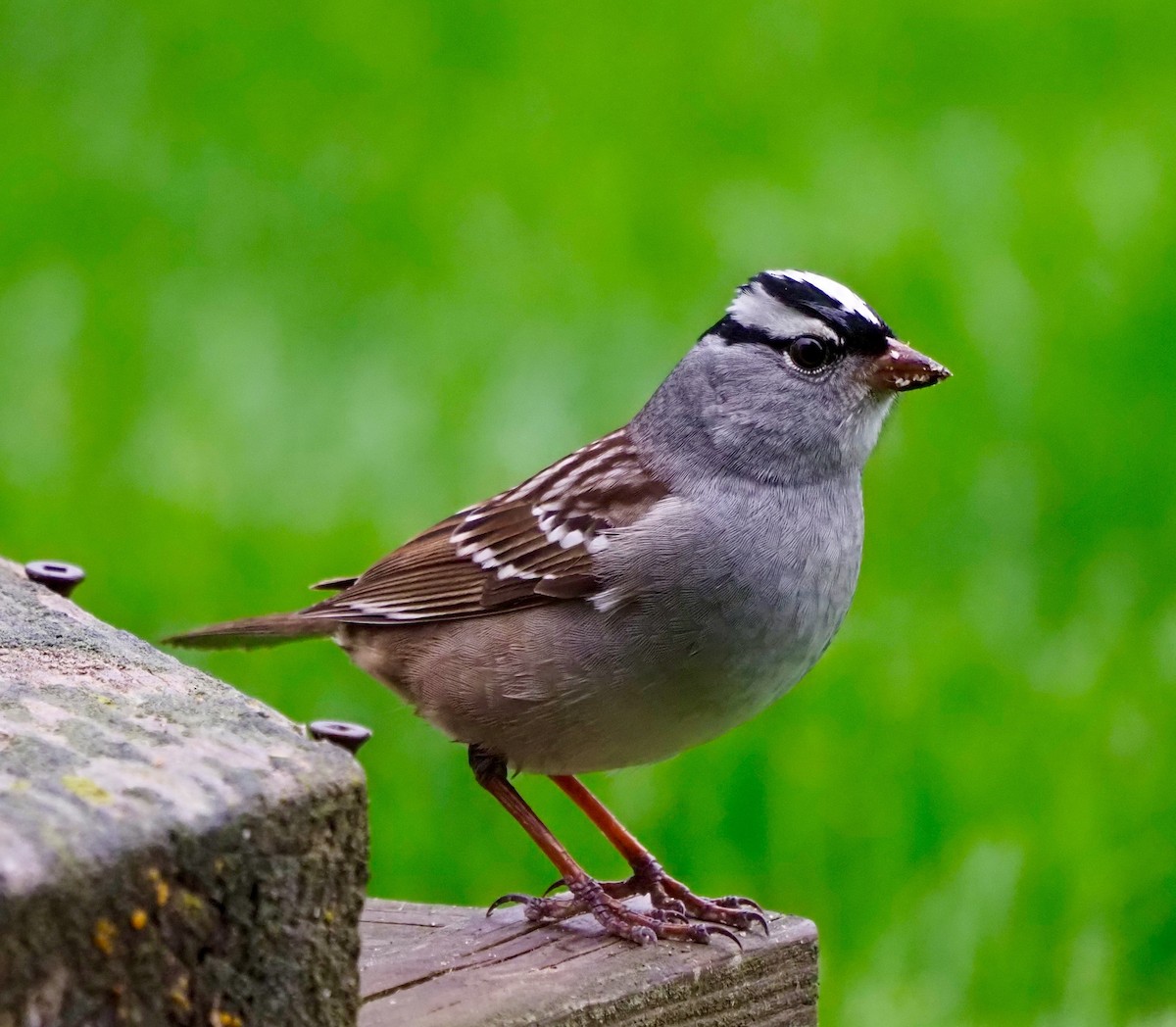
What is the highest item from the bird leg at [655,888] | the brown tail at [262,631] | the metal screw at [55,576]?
the metal screw at [55,576]

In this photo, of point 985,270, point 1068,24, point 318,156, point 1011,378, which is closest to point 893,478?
point 1011,378

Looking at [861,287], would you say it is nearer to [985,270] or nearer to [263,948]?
[985,270]

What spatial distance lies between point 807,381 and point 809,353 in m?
0.06

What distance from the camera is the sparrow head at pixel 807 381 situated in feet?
12.7

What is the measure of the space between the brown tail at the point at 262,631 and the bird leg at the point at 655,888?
2.19ft

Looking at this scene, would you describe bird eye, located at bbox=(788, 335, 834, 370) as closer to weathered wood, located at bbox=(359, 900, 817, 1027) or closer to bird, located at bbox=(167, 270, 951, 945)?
bird, located at bbox=(167, 270, 951, 945)

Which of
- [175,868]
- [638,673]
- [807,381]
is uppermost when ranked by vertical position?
[807,381]

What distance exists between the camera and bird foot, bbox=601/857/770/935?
121 inches

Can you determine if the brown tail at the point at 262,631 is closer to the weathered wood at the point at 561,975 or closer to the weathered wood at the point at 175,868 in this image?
the weathered wood at the point at 561,975

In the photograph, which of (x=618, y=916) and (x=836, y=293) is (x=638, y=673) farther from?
(x=836, y=293)

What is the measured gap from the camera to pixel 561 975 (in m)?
2.73

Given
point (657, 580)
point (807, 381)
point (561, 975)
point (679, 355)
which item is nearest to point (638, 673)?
point (657, 580)

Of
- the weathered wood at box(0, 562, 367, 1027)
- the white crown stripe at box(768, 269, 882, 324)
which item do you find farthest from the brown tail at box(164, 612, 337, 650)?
the weathered wood at box(0, 562, 367, 1027)

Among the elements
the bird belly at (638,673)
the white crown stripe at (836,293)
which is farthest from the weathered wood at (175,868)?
the white crown stripe at (836,293)
